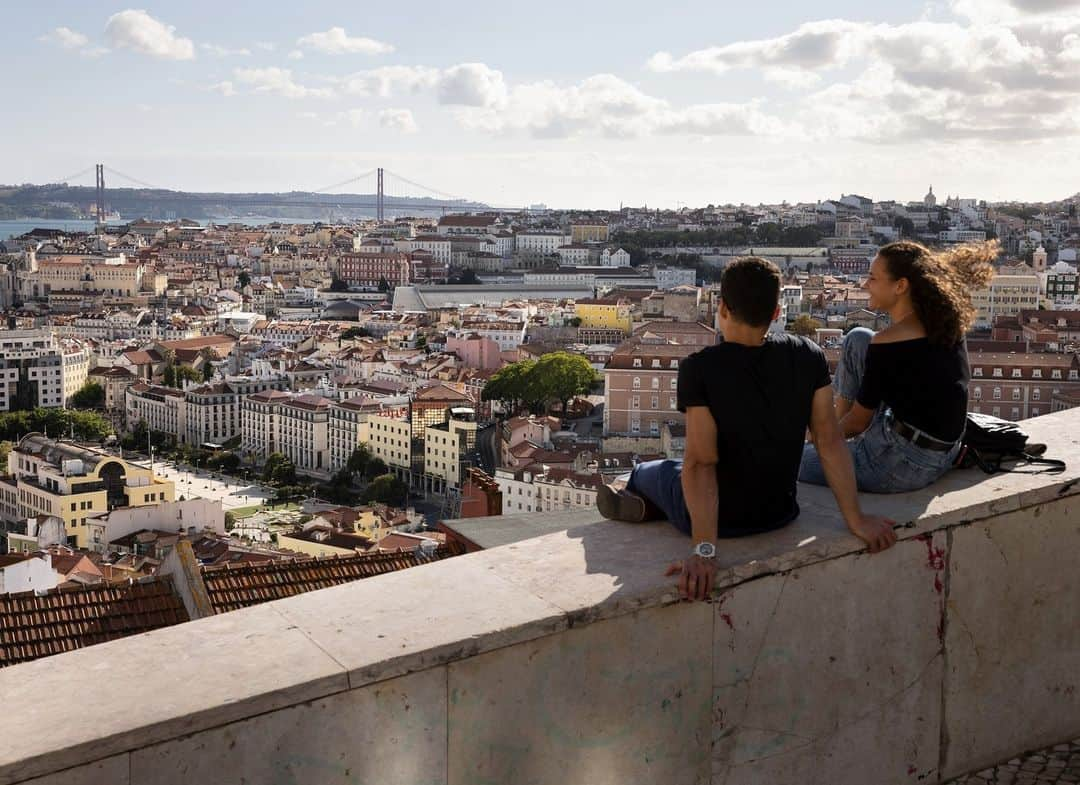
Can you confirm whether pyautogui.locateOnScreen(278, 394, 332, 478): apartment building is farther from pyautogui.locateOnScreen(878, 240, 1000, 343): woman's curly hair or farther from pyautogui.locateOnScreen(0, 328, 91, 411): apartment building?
pyautogui.locateOnScreen(878, 240, 1000, 343): woman's curly hair

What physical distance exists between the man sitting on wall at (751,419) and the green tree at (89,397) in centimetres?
2220

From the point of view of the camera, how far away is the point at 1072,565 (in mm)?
1436

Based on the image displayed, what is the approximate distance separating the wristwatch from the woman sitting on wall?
0.27m

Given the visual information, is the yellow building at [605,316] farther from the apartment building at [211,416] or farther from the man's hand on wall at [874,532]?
the man's hand on wall at [874,532]

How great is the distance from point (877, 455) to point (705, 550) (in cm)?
31

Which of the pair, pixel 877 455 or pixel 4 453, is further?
pixel 4 453

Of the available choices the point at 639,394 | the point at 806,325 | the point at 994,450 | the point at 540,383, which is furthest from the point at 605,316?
the point at 994,450

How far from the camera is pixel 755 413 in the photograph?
4.25ft

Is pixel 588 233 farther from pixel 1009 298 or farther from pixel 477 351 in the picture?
pixel 1009 298

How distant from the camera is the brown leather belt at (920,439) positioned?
57.1 inches

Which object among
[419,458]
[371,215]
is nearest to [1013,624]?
[419,458]

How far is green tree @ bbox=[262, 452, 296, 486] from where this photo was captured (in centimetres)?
1663

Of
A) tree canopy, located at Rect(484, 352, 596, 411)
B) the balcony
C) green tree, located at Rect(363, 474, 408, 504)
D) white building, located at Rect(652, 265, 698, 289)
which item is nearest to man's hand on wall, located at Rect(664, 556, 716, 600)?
the balcony

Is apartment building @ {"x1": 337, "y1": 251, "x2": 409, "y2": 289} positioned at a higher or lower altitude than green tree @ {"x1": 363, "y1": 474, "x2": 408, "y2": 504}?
higher
